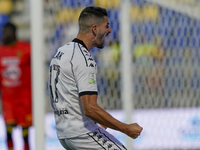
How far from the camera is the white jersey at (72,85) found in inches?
110

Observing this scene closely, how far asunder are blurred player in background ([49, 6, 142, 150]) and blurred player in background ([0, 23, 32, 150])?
10.4 ft

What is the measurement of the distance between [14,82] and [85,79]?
353 centimetres

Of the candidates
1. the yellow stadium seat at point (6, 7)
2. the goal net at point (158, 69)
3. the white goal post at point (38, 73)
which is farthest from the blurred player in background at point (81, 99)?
the yellow stadium seat at point (6, 7)

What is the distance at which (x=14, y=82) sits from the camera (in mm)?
6078

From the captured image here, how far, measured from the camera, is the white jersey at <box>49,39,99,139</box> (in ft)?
9.17

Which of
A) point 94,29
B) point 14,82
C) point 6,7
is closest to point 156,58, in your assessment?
point 14,82

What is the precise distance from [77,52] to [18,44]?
351cm

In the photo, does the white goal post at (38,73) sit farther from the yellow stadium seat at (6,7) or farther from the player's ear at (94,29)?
the yellow stadium seat at (6,7)

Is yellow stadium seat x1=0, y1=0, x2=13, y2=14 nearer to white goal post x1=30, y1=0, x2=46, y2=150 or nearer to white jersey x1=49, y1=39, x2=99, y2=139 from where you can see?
white goal post x1=30, y1=0, x2=46, y2=150

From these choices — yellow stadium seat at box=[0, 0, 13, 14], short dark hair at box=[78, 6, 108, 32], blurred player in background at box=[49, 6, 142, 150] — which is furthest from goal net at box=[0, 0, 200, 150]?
yellow stadium seat at box=[0, 0, 13, 14]

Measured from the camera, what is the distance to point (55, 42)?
201 inches

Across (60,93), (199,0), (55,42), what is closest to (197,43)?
(199,0)

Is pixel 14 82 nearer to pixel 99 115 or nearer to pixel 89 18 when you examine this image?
pixel 89 18

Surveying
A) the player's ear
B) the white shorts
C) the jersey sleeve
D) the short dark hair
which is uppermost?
the short dark hair
